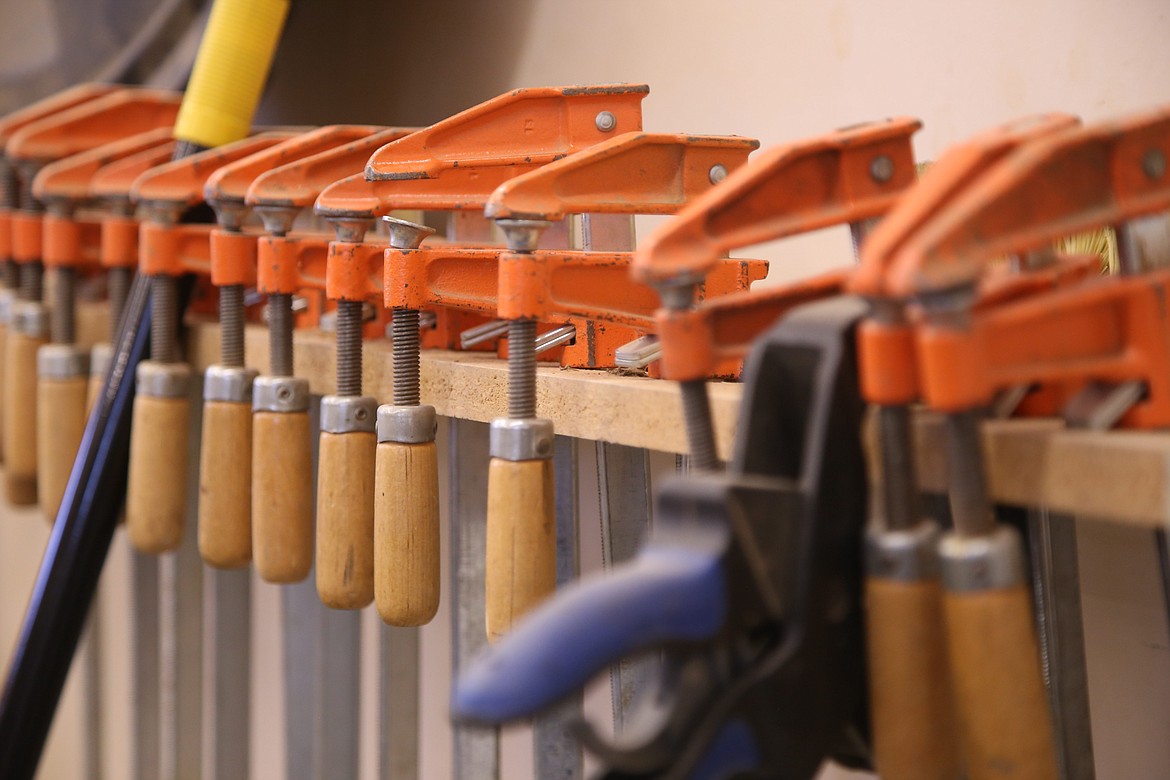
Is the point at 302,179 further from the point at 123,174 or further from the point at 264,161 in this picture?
the point at 123,174

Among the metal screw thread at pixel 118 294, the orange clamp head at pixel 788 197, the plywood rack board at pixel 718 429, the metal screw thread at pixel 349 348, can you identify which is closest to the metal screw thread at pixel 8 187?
the metal screw thread at pixel 118 294

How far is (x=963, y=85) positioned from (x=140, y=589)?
1.27 m

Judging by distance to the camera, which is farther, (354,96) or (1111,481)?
(354,96)

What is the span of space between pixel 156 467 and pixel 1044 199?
0.79 m

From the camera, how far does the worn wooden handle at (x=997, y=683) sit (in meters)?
0.44

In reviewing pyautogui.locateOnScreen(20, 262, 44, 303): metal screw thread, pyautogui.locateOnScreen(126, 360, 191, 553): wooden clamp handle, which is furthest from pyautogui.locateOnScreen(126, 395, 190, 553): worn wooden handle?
pyautogui.locateOnScreen(20, 262, 44, 303): metal screw thread

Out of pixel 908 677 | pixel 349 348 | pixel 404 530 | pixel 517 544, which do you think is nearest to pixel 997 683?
→ pixel 908 677

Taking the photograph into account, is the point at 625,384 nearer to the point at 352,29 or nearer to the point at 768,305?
the point at 768,305

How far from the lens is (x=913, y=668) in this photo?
455 millimetres

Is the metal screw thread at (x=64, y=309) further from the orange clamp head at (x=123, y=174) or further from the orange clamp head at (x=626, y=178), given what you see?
the orange clamp head at (x=626, y=178)

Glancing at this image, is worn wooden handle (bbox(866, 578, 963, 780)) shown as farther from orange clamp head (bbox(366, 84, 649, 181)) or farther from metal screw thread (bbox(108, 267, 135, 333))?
metal screw thread (bbox(108, 267, 135, 333))

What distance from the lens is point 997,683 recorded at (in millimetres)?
440

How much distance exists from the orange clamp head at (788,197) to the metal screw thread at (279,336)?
46 cm

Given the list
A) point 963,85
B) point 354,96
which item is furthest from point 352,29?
point 963,85
